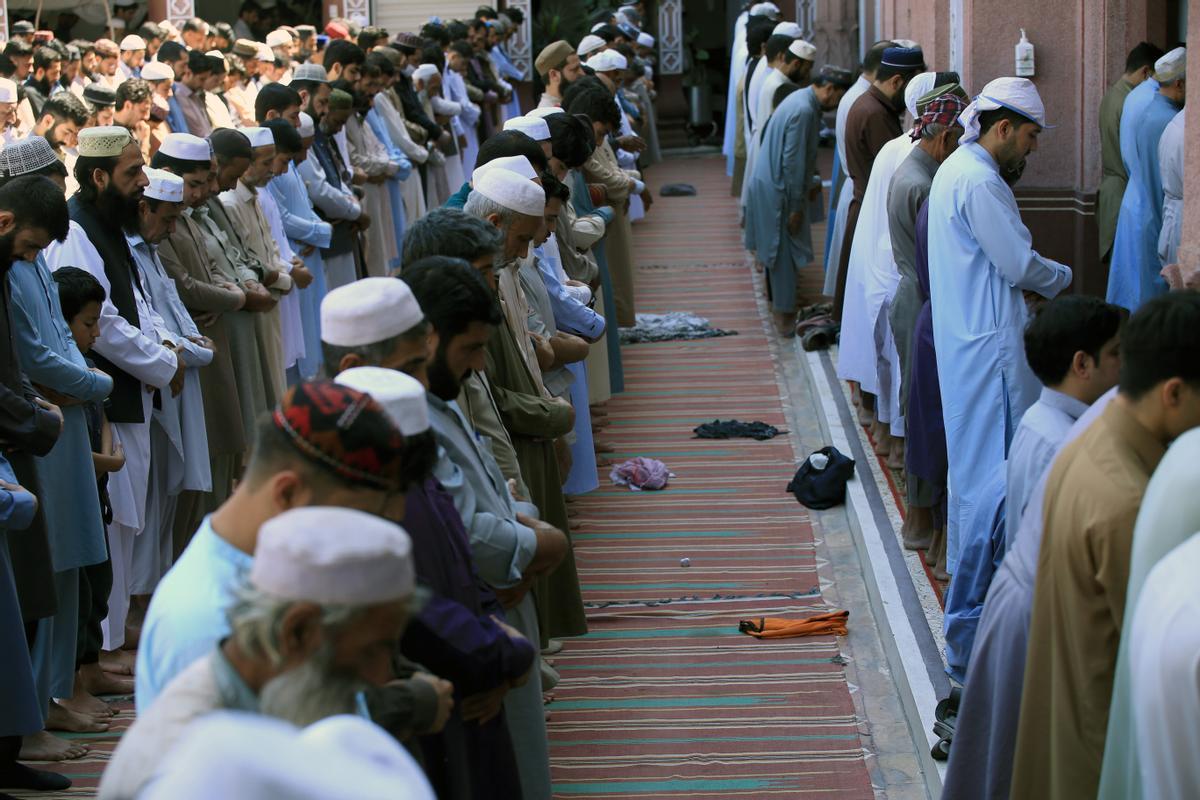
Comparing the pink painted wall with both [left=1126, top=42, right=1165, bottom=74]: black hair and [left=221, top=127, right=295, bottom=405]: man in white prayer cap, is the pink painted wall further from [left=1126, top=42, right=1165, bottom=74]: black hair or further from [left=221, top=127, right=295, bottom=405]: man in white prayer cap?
[left=221, top=127, right=295, bottom=405]: man in white prayer cap

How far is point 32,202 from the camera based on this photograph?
4.63 metres

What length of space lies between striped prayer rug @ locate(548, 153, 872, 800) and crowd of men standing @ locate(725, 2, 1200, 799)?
530mm

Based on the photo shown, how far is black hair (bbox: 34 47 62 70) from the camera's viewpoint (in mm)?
10914

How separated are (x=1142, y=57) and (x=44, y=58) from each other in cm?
728

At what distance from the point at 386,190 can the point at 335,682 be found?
363 inches

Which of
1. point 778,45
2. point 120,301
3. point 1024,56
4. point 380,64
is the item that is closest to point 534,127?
point 120,301

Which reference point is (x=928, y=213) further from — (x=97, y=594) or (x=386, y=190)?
(x=386, y=190)

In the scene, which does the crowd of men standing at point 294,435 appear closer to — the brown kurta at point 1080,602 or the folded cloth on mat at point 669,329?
the folded cloth on mat at point 669,329

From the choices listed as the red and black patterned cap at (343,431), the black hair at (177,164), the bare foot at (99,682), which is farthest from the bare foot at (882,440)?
the red and black patterned cap at (343,431)

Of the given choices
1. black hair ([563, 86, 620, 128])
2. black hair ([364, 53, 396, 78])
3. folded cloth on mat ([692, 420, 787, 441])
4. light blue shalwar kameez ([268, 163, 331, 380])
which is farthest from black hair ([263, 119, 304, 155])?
black hair ([364, 53, 396, 78])

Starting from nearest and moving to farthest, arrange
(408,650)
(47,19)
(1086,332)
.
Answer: (408,650), (1086,332), (47,19)

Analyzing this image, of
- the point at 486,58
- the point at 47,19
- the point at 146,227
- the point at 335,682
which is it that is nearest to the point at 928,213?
the point at 146,227

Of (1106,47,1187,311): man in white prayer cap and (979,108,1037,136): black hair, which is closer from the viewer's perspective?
(979,108,1037,136): black hair

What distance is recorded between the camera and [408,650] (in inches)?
118
